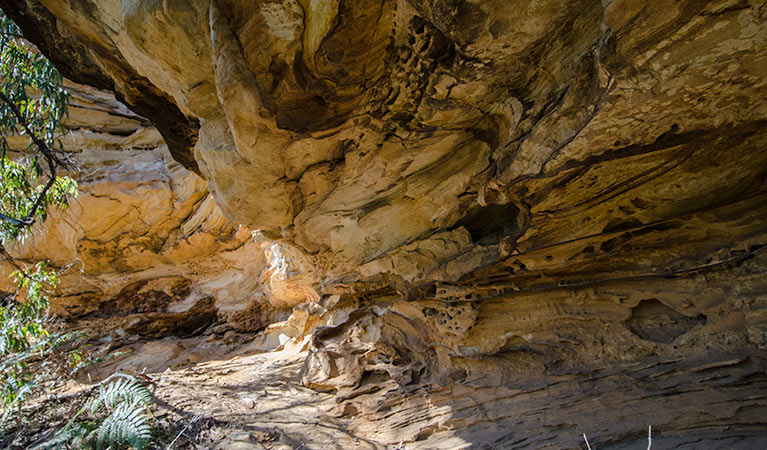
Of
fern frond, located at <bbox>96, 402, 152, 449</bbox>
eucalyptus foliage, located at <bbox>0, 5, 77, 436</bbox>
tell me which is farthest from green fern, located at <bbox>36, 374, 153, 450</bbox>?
eucalyptus foliage, located at <bbox>0, 5, 77, 436</bbox>

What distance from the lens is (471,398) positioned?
3.61 metres

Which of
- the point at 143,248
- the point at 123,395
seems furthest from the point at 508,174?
the point at 143,248

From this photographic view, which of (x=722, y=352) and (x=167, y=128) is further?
(x=167, y=128)

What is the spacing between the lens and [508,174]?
2502 millimetres

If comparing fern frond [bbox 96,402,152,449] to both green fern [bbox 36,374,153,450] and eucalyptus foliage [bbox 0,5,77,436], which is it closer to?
green fern [bbox 36,374,153,450]

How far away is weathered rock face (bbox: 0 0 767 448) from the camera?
6.40 feet

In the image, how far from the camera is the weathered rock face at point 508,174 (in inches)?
76.9

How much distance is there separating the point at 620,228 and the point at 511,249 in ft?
2.54

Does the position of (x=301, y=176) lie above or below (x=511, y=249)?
above

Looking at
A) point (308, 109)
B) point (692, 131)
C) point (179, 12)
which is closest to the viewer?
point (692, 131)

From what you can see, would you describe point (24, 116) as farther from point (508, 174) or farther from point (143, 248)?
point (508, 174)

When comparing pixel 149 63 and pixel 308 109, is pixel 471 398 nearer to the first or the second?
pixel 308 109

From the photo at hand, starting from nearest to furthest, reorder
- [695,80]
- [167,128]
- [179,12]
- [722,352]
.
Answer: [695,80] → [722,352] → [179,12] → [167,128]

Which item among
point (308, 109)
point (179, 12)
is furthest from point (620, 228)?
point (179, 12)
